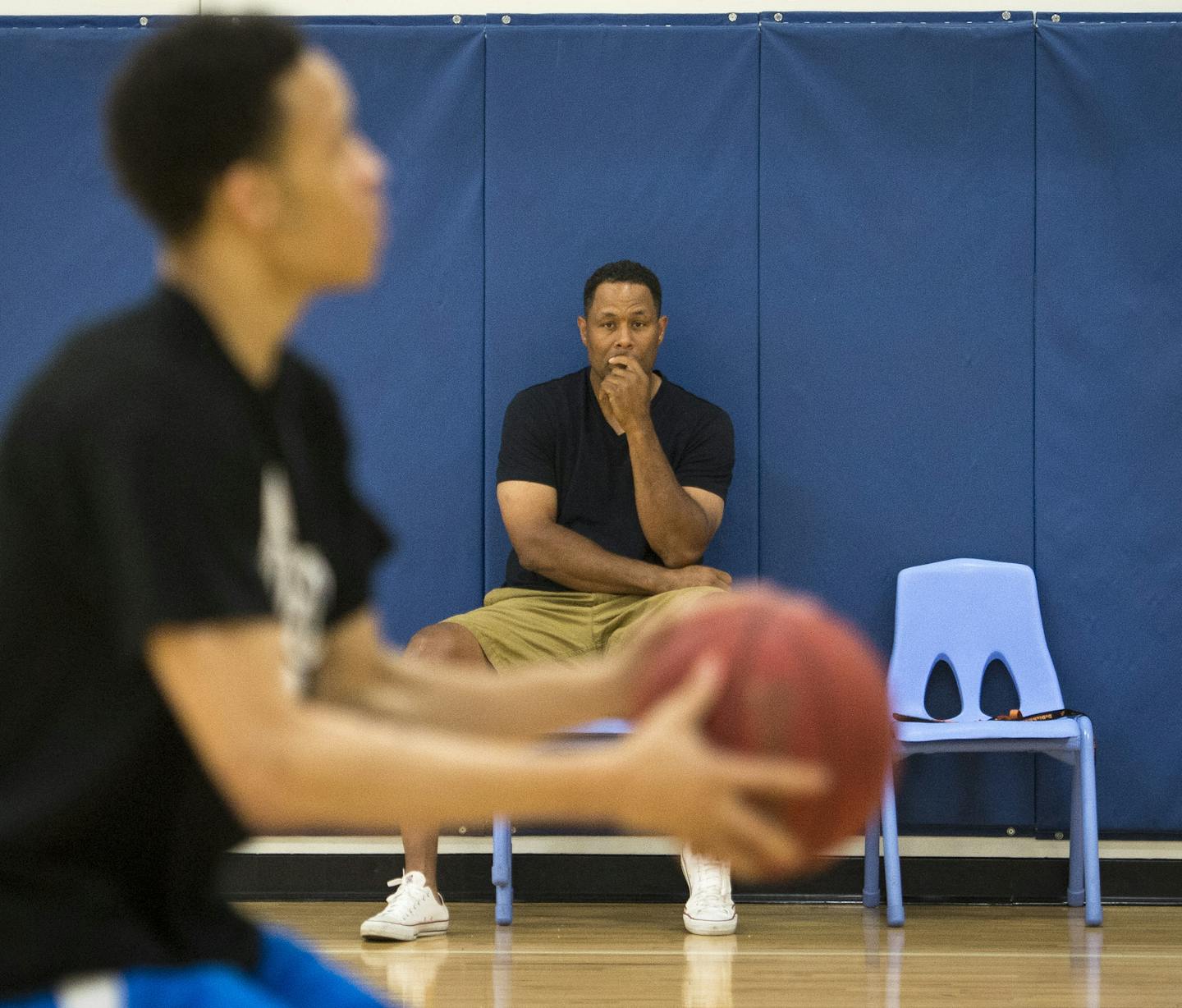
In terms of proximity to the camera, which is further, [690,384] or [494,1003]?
[690,384]

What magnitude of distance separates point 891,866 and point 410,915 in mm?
1270

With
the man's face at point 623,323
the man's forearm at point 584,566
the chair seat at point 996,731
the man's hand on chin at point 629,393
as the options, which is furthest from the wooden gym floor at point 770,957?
the man's face at point 623,323

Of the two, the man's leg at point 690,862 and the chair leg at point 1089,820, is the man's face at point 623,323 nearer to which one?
the man's leg at point 690,862

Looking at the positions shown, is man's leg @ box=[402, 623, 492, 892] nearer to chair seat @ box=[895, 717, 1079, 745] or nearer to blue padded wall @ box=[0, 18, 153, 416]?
chair seat @ box=[895, 717, 1079, 745]

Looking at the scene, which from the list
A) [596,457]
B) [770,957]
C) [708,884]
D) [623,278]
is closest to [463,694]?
[770,957]

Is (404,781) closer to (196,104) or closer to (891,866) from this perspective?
(196,104)

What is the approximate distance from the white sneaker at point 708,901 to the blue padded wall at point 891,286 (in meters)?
0.97

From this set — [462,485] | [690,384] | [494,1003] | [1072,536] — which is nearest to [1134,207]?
[1072,536]

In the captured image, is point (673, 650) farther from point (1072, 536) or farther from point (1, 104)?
point (1, 104)

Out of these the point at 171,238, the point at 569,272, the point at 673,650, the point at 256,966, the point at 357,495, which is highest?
the point at 569,272

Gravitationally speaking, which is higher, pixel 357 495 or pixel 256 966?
pixel 357 495

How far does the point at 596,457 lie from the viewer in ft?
14.4

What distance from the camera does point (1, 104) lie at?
4.71 meters

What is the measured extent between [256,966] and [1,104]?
409 cm
